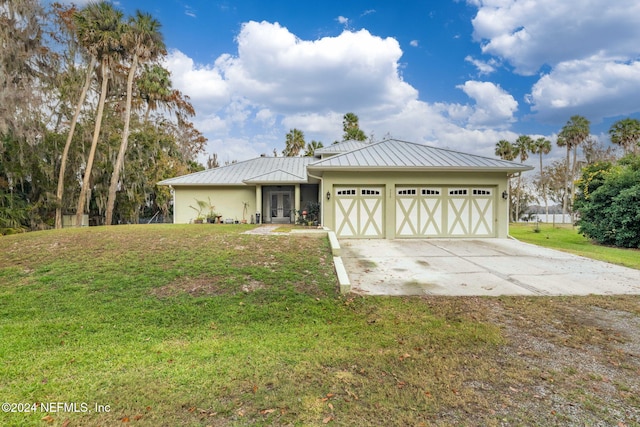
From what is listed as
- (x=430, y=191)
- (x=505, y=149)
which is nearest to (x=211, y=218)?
(x=430, y=191)

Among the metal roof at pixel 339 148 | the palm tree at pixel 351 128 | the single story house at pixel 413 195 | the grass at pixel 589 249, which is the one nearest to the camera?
the grass at pixel 589 249

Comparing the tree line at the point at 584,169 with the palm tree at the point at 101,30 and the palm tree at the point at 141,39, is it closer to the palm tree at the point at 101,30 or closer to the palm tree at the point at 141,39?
the palm tree at the point at 141,39

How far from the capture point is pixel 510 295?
5578 mm

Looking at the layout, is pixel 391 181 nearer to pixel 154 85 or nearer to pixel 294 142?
pixel 154 85

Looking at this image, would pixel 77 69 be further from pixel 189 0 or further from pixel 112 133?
pixel 189 0

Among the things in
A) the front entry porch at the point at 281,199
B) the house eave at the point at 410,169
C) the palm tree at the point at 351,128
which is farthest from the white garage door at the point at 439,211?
the palm tree at the point at 351,128

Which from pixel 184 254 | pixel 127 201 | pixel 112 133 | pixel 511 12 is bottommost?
pixel 184 254

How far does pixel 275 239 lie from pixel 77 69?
710 inches

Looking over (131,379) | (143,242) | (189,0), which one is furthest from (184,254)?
(189,0)

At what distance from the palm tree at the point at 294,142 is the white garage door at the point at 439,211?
20386 millimetres

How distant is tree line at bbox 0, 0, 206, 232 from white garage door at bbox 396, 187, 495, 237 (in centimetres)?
1548

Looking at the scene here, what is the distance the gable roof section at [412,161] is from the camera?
11906 millimetres

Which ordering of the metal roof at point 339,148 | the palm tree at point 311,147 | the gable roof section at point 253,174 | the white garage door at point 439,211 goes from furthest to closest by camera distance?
the palm tree at point 311,147 → the metal roof at point 339,148 → the gable roof section at point 253,174 → the white garage door at point 439,211

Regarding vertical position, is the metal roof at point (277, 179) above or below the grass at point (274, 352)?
above
